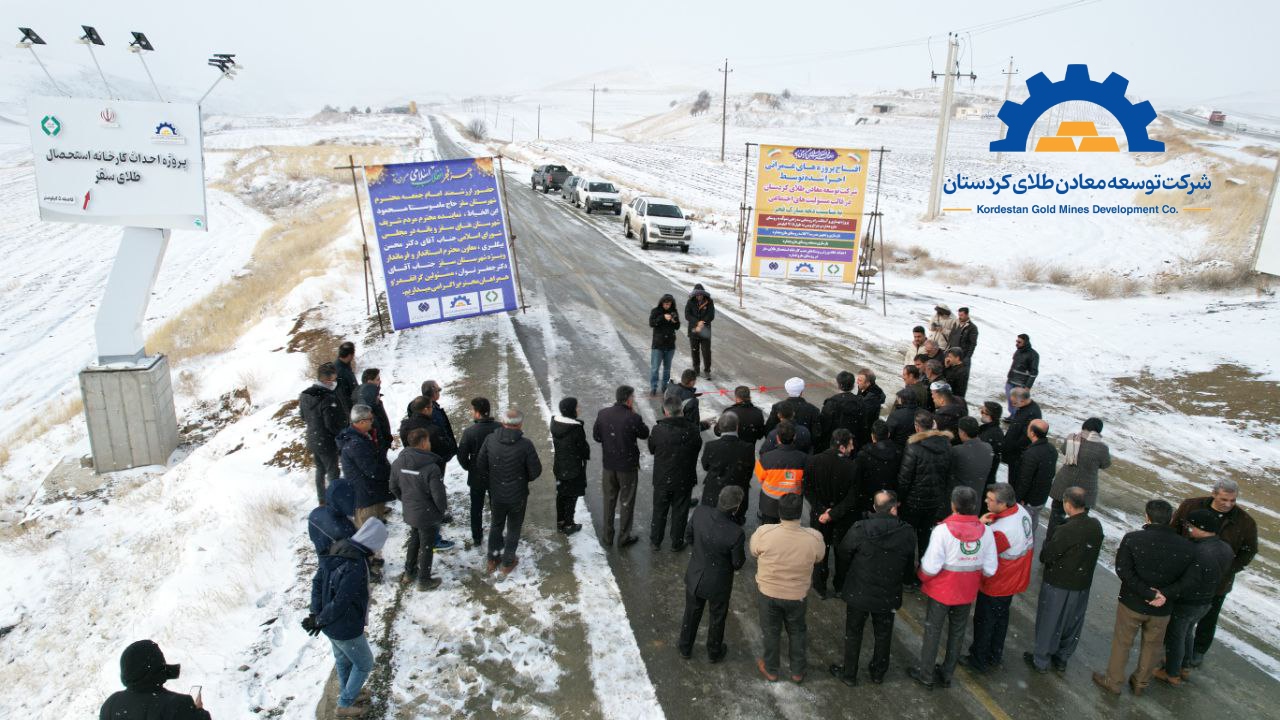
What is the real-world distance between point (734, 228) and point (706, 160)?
38.3 m

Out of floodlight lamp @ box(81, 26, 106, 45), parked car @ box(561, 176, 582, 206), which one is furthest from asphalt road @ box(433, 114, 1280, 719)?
parked car @ box(561, 176, 582, 206)

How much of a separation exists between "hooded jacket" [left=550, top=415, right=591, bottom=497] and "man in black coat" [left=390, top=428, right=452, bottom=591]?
1.15 meters

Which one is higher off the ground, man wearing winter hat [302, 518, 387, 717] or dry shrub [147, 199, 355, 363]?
man wearing winter hat [302, 518, 387, 717]

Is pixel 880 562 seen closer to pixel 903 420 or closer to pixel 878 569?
pixel 878 569

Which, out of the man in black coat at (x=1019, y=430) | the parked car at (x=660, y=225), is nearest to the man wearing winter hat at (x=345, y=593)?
the man in black coat at (x=1019, y=430)

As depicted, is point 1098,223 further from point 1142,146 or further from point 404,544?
point 404,544

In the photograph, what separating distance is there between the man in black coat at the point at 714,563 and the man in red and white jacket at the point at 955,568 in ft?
4.55

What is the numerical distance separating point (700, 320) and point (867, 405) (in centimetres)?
441

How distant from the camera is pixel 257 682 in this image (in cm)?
543

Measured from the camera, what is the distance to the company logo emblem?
34.8ft

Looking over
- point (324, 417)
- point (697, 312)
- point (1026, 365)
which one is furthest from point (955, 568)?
point (697, 312)

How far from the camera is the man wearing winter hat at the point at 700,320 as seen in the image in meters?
11.8

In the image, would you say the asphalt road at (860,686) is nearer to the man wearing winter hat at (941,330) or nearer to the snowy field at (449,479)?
the snowy field at (449,479)

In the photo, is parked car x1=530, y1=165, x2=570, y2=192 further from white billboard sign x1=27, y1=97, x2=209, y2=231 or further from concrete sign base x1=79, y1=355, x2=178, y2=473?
concrete sign base x1=79, y1=355, x2=178, y2=473
